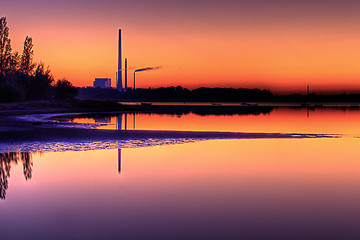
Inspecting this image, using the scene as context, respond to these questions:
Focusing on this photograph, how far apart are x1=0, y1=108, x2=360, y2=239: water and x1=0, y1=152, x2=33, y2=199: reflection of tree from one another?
0.03 metres

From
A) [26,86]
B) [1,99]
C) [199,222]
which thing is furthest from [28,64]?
[199,222]

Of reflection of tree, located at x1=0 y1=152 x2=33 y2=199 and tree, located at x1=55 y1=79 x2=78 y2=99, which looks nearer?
reflection of tree, located at x1=0 y1=152 x2=33 y2=199

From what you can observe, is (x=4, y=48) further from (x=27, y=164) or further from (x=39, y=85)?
(x=27, y=164)

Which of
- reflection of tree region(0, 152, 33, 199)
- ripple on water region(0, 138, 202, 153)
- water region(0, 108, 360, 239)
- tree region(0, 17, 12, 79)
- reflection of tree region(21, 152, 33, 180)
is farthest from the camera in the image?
tree region(0, 17, 12, 79)

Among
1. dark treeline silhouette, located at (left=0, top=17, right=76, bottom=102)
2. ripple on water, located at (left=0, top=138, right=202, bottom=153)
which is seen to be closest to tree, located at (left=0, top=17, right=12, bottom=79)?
dark treeline silhouette, located at (left=0, top=17, right=76, bottom=102)

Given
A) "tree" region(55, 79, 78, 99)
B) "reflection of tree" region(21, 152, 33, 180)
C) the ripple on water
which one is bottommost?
"reflection of tree" region(21, 152, 33, 180)

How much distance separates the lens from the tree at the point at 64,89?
79938mm

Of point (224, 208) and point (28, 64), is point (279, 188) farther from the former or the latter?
point (28, 64)

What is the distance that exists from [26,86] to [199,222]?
6958cm

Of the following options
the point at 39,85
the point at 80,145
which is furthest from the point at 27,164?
the point at 39,85

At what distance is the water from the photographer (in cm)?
655

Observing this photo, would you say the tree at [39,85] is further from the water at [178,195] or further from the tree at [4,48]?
the water at [178,195]

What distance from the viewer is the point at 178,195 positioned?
29.2 feet

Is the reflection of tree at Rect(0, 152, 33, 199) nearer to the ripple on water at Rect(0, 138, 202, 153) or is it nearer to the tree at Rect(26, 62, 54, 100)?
the ripple on water at Rect(0, 138, 202, 153)
